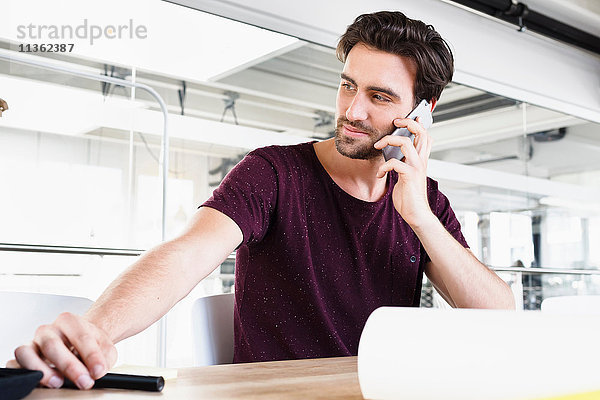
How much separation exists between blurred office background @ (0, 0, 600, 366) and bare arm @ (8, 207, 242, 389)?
1.56 metres

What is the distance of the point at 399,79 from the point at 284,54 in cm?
159

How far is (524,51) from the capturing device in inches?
173

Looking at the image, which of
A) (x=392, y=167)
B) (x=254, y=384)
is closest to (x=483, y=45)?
(x=392, y=167)

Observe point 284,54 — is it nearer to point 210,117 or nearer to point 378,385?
point 210,117

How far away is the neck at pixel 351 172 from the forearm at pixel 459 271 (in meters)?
0.23

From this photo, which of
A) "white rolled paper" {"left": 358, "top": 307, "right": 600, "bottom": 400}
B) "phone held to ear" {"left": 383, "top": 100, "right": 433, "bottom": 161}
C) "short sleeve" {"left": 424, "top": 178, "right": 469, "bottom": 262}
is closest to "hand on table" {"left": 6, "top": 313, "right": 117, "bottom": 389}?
"white rolled paper" {"left": 358, "top": 307, "right": 600, "bottom": 400}

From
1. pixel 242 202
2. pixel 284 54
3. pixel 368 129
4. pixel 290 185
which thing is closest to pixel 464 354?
pixel 242 202

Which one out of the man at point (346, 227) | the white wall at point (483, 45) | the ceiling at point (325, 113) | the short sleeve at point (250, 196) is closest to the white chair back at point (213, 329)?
the man at point (346, 227)

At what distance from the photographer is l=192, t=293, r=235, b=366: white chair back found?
1.49 metres

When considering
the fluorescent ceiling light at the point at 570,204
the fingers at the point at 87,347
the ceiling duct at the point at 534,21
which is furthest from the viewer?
the fluorescent ceiling light at the point at 570,204

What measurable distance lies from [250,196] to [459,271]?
0.57m

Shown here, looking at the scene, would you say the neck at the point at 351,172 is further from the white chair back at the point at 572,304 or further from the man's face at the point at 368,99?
the white chair back at the point at 572,304

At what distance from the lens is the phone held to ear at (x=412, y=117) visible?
1846 millimetres

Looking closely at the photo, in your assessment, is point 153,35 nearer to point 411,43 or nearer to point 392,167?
point 411,43
